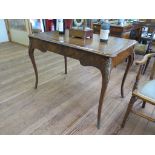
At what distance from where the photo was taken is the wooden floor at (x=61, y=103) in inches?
59.3

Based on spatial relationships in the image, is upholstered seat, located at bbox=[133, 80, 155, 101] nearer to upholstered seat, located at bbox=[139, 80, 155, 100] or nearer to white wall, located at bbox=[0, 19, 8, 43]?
upholstered seat, located at bbox=[139, 80, 155, 100]

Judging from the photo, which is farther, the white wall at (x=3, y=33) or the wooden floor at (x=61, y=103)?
the white wall at (x=3, y=33)

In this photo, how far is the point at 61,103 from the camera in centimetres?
185

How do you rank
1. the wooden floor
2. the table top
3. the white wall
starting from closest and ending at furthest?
the table top, the wooden floor, the white wall

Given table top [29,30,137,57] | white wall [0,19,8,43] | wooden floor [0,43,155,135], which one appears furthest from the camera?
white wall [0,19,8,43]

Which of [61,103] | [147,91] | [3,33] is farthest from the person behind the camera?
[3,33]

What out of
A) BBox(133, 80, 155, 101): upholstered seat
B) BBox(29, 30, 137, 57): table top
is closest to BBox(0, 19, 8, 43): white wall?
BBox(29, 30, 137, 57): table top

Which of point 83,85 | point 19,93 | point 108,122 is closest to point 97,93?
point 83,85

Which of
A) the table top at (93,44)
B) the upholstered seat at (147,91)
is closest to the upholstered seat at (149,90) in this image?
the upholstered seat at (147,91)

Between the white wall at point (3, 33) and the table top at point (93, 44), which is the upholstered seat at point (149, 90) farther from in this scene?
the white wall at point (3, 33)

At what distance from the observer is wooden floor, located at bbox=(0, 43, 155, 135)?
4.94 ft

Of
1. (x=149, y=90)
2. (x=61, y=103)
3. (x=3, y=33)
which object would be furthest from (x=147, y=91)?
(x=3, y=33)

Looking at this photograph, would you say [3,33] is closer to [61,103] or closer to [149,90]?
[61,103]

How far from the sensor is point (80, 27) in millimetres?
1618
